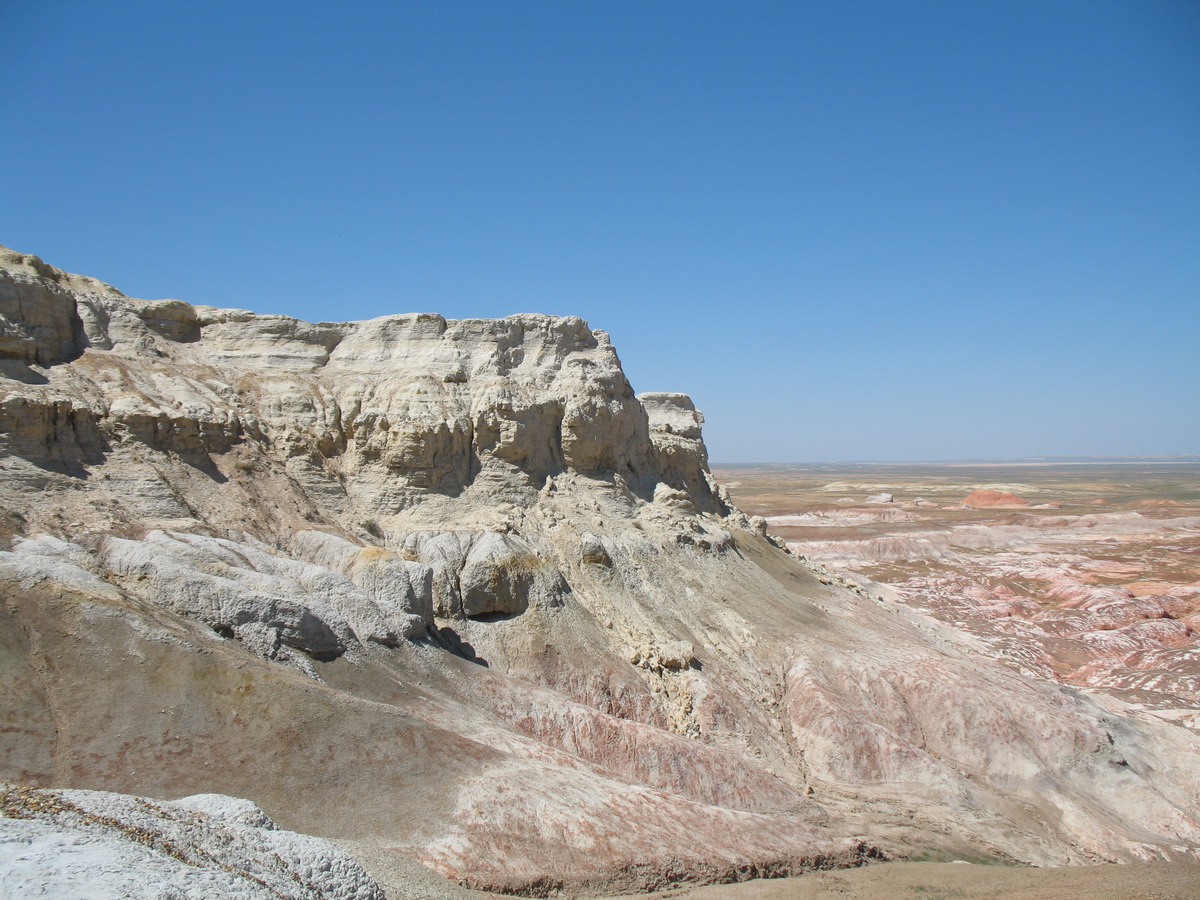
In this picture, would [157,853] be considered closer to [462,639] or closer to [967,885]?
[462,639]

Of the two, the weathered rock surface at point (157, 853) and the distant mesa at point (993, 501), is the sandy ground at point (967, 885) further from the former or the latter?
the distant mesa at point (993, 501)

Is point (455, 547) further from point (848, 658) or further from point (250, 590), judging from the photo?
point (848, 658)

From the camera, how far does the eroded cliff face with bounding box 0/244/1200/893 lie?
12.9 m

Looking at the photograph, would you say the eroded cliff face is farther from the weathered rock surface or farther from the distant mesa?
the distant mesa

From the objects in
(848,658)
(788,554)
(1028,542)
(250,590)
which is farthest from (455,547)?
(1028,542)

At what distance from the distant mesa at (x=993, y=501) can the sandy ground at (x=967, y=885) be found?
100266 mm

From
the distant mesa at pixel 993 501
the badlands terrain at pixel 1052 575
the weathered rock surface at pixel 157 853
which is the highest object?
the weathered rock surface at pixel 157 853

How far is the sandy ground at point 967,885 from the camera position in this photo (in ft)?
43.2

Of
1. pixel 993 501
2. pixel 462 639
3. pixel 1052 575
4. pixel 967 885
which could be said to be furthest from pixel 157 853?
pixel 993 501

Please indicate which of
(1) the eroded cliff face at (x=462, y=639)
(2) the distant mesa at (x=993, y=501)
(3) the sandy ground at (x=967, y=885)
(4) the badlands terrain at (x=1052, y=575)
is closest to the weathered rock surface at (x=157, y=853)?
(1) the eroded cliff face at (x=462, y=639)

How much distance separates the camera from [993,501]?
109m

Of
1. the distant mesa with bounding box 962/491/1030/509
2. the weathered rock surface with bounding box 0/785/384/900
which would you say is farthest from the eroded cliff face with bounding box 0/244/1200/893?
the distant mesa with bounding box 962/491/1030/509

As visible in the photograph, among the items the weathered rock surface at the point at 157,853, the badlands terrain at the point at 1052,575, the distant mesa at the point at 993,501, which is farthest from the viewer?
the distant mesa at the point at 993,501

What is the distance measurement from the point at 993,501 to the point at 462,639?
107420 mm
